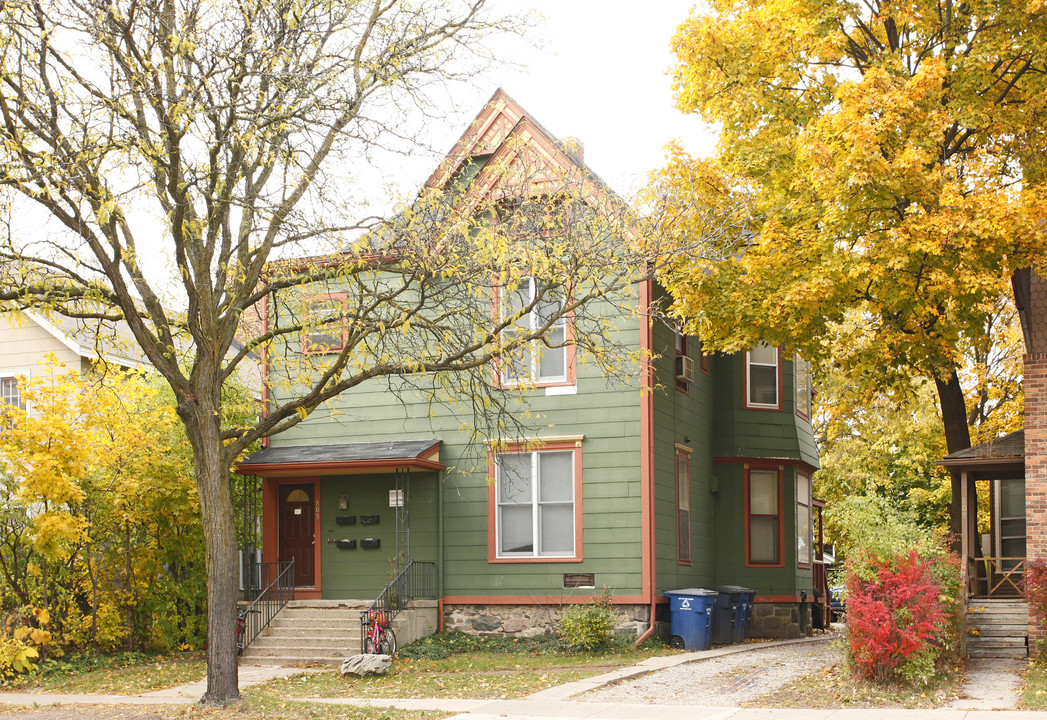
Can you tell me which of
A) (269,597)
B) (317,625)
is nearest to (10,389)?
(269,597)

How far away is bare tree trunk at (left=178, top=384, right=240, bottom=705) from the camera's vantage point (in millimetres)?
11727

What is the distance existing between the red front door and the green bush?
5.12 meters

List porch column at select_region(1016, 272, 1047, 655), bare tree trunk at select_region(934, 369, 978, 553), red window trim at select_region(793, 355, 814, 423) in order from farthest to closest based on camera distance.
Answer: red window trim at select_region(793, 355, 814, 423), bare tree trunk at select_region(934, 369, 978, 553), porch column at select_region(1016, 272, 1047, 655)

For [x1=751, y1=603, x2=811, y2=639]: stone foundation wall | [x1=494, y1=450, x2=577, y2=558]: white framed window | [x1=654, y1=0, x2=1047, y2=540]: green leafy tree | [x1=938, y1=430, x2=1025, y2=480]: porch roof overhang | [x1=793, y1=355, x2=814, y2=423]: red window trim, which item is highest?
[x1=654, y1=0, x2=1047, y2=540]: green leafy tree

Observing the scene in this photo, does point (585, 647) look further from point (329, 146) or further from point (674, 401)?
point (329, 146)

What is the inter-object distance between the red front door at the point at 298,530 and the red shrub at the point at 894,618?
10.2m

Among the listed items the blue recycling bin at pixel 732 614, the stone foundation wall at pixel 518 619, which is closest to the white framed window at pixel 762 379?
the blue recycling bin at pixel 732 614

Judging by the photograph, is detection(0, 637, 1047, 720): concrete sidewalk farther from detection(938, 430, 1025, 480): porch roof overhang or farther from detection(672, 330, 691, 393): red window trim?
detection(938, 430, 1025, 480): porch roof overhang

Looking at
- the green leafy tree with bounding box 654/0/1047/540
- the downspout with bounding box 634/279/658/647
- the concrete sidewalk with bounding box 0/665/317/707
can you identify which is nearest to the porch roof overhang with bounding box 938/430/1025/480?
the green leafy tree with bounding box 654/0/1047/540

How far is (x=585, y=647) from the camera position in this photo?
54.6 feet

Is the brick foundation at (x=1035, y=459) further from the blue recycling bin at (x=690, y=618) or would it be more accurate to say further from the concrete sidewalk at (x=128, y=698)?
the concrete sidewalk at (x=128, y=698)

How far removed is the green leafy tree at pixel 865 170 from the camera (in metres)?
14.5

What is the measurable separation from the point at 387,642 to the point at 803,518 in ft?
35.1

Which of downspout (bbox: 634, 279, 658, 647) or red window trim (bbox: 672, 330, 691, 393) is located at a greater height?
red window trim (bbox: 672, 330, 691, 393)
